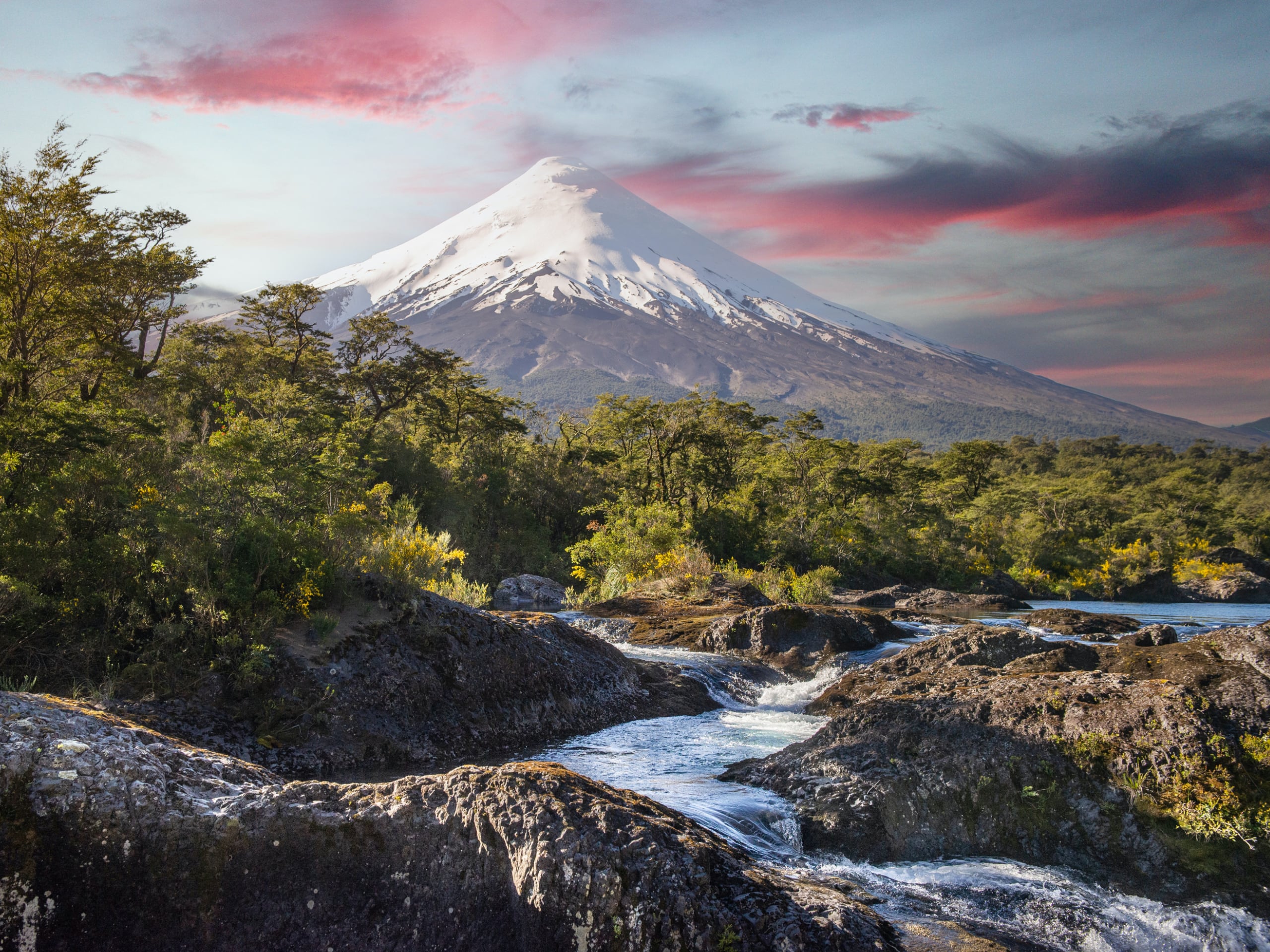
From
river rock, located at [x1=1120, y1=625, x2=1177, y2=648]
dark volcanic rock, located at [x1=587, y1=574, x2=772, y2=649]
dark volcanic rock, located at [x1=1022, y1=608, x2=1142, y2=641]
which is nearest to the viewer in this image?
river rock, located at [x1=1120, y1=625, x2=1177, y2=648]

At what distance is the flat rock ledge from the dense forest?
3.26 metres

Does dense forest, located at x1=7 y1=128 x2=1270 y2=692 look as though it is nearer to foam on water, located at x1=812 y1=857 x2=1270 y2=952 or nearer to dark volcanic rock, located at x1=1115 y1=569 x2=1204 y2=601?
dark volcanic rock, located at x1=1115 y1=569 x2=1204 y2=601

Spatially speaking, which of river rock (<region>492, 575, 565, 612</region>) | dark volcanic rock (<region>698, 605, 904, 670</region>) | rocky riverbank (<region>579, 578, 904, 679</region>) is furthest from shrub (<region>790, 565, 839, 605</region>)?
dark volcanic rock (<region>698, 605, 904, 670</region>)

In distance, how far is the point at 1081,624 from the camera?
734 inches

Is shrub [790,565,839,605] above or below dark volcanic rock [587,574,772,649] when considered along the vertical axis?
below

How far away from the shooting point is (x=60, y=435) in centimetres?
717

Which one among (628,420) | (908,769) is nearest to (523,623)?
(908,769)

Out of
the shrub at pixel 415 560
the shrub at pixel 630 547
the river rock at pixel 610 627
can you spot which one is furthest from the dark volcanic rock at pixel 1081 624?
the shrub at pixel 415 560

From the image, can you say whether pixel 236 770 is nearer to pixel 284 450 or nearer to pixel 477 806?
pixel 477 806

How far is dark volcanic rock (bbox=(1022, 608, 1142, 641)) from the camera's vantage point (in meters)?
18.1

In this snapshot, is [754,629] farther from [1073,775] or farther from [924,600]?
[924,600]

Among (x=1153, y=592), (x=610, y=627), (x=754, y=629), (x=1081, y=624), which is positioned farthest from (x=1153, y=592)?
(x=610, y=627)

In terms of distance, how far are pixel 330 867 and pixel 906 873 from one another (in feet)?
12.1

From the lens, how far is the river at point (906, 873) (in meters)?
4.12
